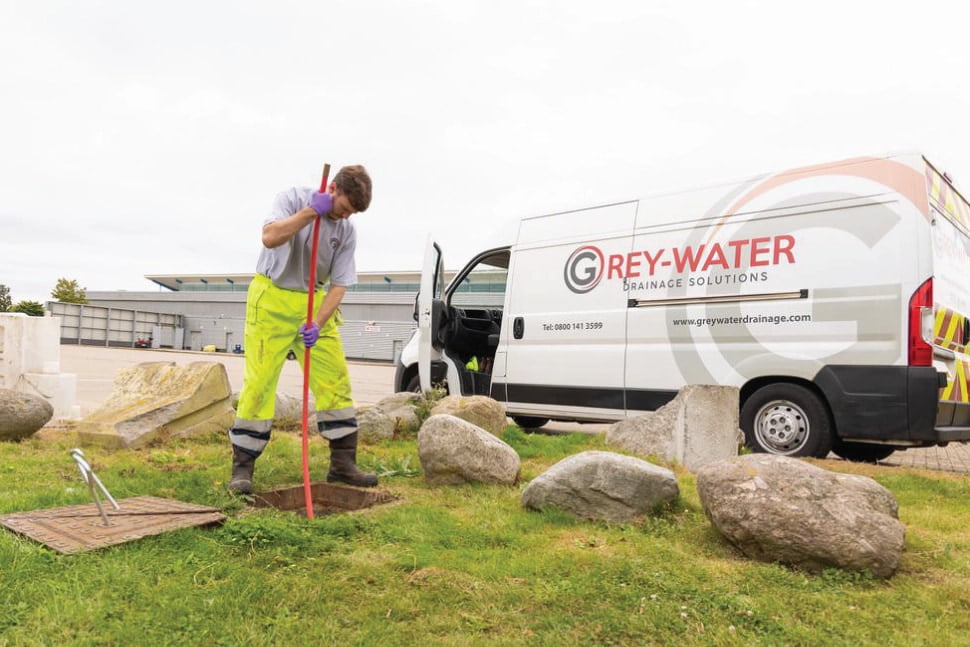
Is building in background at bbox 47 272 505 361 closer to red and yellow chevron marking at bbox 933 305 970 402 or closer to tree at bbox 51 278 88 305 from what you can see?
tree at bbox 51 278 88 305

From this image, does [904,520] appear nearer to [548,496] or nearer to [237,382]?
[548,496]

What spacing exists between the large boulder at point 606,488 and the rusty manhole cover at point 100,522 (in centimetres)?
165

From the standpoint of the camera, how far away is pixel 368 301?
37.8 metres

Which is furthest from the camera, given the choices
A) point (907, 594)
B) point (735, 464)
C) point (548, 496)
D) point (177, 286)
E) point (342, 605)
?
point (177, 286)

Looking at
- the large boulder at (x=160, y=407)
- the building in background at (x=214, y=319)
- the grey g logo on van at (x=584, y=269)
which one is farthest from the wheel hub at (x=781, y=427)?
the building in background at (x=214, y=319)

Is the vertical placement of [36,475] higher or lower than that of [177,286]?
lower

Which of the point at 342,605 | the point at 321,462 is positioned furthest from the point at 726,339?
the point at 342,605

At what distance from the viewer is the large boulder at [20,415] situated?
5.68m

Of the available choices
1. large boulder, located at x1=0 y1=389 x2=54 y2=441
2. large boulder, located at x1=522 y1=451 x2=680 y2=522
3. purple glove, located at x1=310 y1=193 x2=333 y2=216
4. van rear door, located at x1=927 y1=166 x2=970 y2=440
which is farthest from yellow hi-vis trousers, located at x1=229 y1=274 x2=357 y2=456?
van rear door, located at x1=927 y1=166 x2=970 y2=440

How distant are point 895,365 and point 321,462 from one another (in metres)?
4.35

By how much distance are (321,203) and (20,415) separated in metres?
3.77

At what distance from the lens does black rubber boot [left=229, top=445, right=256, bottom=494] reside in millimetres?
3943

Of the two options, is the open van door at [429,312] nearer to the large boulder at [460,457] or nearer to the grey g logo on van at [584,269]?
the grey g logo on van at [584,269]

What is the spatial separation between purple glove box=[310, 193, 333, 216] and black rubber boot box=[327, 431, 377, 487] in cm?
144
